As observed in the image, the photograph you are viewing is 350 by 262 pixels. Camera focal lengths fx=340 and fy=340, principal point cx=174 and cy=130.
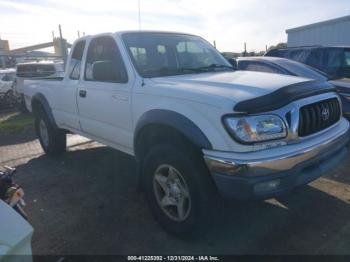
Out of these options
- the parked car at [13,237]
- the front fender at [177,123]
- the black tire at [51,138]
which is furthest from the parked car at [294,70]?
the parked car at [13,237]

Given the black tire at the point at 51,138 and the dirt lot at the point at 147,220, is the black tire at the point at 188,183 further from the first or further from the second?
the black tire at the point at 51,138

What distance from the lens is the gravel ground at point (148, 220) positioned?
3.11 metres

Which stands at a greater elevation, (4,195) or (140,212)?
(4,195)

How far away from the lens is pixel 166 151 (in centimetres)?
306

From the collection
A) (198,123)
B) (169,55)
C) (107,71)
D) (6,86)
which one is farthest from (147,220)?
(6,86)

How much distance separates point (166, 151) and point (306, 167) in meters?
1.20

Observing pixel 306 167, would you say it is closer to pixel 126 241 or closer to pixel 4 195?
pixel 126 241

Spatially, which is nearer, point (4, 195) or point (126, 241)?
point (4, 195)

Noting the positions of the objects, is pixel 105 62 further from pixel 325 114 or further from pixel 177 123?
pixel 325 114

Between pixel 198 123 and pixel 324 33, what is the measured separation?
717 inches

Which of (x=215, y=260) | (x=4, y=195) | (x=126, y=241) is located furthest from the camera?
(x=126, y=241)

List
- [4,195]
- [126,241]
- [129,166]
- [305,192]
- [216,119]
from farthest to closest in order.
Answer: [129,166] < [305,192] < [126,241] < [216,119] < [4,195]

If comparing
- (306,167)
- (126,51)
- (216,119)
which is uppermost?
(126,51)

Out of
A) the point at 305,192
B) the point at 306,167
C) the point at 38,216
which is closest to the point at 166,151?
the point at 306,167
